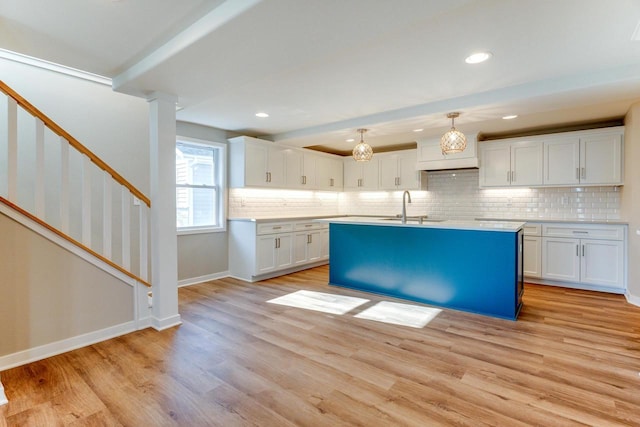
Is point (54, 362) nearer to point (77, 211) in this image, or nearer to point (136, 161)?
point (77, 211)

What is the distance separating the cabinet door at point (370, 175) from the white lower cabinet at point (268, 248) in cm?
166

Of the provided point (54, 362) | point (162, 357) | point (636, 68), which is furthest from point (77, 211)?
point (636, 68)

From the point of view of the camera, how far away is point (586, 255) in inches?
171

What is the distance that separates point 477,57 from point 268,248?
→ 144 inches

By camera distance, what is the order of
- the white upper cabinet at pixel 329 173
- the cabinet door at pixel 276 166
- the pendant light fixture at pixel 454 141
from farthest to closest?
the white upper cabinet at pixel 329 173 < the cabinet door at pixel 276 166 < the pendant light fixture at pixel 454 141

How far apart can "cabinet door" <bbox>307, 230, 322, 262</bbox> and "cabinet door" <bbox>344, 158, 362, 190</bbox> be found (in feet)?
4.98

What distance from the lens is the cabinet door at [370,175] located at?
21.7 ft

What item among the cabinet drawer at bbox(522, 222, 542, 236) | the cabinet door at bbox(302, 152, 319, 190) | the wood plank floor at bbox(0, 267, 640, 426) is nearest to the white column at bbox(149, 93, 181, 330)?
the wood plank floor at bbox(0, 267, 640, 426)

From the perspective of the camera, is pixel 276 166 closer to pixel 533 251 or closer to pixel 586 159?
pixel 533 251

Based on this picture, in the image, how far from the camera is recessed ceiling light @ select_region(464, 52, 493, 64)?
260cm

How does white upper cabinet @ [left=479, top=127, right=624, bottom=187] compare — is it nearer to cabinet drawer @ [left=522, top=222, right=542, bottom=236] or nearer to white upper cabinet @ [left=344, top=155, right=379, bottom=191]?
cabinet drawer @ [left=522, top=222, right=542, bottom=236]

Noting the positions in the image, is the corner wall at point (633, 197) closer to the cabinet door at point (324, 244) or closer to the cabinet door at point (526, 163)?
the cabinet door at point (526, 163)

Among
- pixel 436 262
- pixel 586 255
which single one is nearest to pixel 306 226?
pixel 436 262

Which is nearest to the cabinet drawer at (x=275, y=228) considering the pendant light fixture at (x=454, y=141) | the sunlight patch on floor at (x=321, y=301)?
the sunlight patch on floor at (x=321, y=301)
